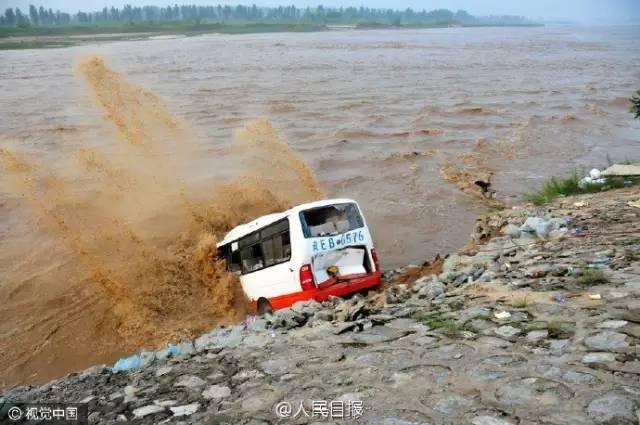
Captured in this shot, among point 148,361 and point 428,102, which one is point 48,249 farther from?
point 428,102

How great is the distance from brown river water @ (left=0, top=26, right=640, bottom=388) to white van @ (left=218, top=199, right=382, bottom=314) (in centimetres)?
165

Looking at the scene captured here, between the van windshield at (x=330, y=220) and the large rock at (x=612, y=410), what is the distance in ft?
19.6

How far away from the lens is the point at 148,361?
639 cm

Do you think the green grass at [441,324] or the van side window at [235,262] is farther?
the van side window at [235,262]

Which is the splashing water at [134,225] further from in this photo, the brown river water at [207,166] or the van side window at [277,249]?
the van side window at [277,249]

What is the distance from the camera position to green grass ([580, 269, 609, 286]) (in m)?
6.54

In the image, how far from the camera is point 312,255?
9.48 meters

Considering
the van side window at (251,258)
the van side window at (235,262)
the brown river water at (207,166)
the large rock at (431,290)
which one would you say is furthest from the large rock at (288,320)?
the van side window at (235,262)

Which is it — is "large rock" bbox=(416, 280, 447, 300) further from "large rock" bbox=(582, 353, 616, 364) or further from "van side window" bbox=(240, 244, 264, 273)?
"van side window" bbox=(240, 244, 264, 273)

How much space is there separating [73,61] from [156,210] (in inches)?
1502

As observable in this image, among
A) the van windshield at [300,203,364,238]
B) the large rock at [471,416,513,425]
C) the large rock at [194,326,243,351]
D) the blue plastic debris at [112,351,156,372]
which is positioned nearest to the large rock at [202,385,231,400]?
the large rock at [194,326,243,351]

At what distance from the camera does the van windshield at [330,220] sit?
9.68m

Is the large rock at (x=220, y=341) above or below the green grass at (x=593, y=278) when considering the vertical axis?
below

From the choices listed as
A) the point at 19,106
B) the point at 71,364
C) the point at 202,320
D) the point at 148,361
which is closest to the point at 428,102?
the point at 19,106
